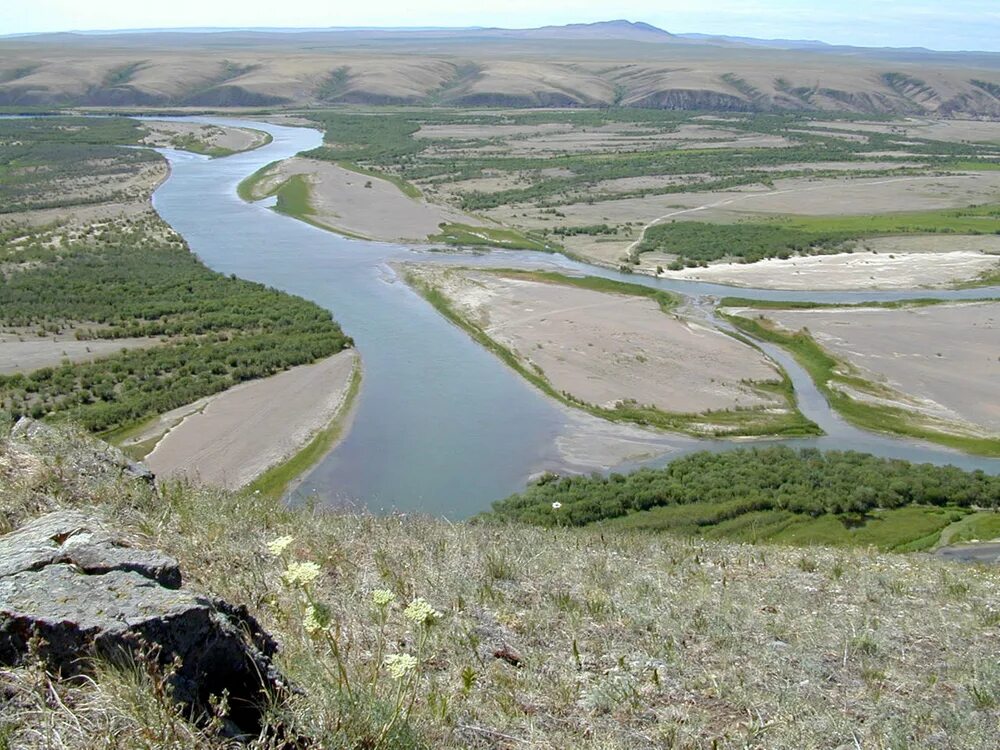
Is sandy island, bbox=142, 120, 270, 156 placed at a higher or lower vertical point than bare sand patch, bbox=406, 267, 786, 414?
higher

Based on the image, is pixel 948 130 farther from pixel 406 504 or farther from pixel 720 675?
pixel 720 675

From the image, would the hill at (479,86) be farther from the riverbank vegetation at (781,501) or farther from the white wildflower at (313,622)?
the white wildflower at (313,622)

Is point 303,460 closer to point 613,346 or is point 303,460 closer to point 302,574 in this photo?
point 613,346

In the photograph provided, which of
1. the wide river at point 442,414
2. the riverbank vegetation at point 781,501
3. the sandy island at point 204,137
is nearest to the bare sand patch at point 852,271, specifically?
the wide river at point 442,414

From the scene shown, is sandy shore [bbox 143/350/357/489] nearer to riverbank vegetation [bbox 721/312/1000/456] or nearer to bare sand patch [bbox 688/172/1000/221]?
riverbank vegetation [bbox 721/312/1000/456]

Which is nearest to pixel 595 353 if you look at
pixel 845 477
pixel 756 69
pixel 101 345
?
pixel 845 477

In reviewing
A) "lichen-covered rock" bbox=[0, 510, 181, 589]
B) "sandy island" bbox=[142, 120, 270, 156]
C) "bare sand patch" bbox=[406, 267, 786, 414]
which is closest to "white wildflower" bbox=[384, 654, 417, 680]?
"lichen-covered rock" bbox=[0, 510, 181, 589]
